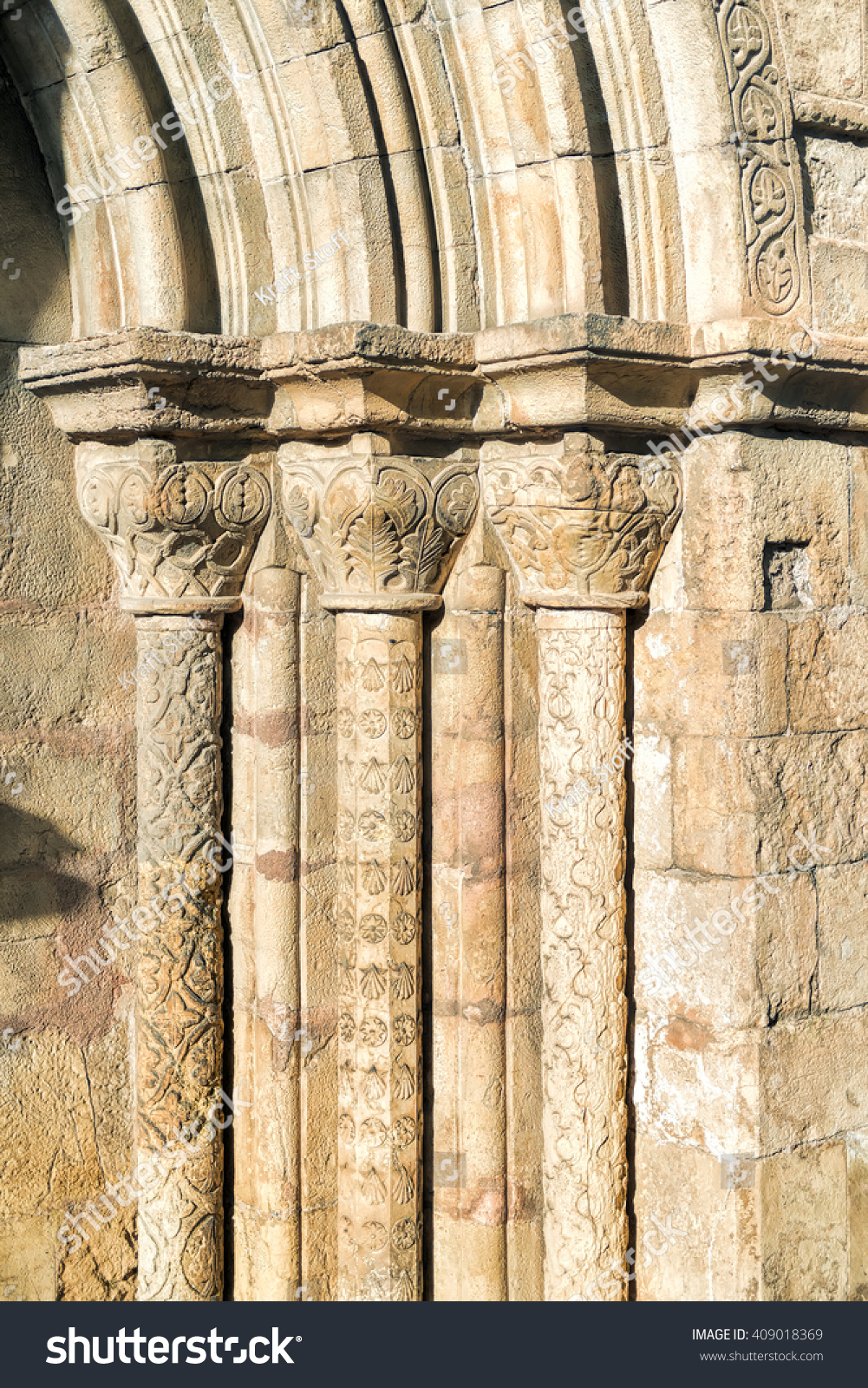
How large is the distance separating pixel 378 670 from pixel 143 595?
52cm

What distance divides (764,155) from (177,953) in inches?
80.0

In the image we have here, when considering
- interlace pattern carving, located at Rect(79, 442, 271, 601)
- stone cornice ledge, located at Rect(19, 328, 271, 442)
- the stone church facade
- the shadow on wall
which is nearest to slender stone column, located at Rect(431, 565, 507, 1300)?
the stone church facade

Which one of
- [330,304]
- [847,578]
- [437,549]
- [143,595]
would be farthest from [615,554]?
[143,595]

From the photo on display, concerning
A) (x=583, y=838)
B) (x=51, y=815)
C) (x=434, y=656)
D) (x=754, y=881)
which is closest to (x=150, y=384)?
(x=434, y=656)

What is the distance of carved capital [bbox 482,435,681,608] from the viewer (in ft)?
9.50

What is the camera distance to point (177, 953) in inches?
120

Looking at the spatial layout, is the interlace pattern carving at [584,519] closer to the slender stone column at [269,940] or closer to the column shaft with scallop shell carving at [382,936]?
the column shaft with scallop shell carving at [382,936]

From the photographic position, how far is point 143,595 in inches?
119

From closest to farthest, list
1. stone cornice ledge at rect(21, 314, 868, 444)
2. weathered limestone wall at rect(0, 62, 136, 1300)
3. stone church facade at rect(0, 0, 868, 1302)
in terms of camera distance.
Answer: stone cornice ledge at rect(21, 314, 868, 444)
stone church facade at rect(0, 0, 868, 1302)
weathered limestone wall at rect(0, 62, 136, 1300)

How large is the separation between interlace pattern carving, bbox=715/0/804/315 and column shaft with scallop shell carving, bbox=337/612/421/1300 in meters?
1.02

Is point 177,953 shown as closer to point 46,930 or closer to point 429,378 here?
point 46,930

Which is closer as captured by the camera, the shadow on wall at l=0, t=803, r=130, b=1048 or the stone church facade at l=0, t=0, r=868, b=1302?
the stone church facade at l=0, t=0, r=868, b=1302

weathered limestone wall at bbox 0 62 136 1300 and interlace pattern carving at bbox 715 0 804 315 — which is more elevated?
interlace pattern carving at bbox 715 0 804 315

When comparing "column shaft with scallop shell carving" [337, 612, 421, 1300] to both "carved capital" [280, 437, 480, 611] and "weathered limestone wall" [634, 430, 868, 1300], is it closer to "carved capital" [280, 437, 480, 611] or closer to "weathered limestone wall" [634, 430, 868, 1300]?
"carved capital" [280, 437, 480, 611]
